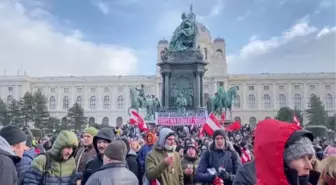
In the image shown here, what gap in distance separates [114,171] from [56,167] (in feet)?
4.29

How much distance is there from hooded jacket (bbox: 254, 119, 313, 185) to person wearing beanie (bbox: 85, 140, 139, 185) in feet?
4.15

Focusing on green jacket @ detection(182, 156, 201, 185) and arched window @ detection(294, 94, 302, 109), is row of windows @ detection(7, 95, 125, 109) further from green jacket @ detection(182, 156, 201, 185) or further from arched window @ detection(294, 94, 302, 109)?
green jacket @ detection(182, 156, 201, 185)

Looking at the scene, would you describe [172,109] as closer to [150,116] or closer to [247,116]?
[150,116]

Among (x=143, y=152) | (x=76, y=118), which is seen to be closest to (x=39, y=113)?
(x=76, y=118)

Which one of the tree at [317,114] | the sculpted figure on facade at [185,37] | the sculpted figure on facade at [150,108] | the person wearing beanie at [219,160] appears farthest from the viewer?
the tree at [317,114]

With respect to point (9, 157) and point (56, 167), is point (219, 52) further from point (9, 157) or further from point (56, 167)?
point (9, 157)

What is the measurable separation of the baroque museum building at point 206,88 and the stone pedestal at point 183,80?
50.6 m

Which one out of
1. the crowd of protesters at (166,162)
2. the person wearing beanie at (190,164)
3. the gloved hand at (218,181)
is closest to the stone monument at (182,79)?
the crowd of protesters at (166,162)

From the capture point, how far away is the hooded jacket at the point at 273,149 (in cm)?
204

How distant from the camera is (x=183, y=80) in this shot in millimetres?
26578

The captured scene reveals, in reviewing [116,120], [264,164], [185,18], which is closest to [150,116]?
[185,18]

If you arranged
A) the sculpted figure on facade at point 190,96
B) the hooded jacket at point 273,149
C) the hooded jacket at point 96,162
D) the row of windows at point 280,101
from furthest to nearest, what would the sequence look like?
the row of windows at point 280,101 → the sculpted figure on facade at point 190,96 → the hooded jacket at point 96,162 → the hooded jacket at point 273,149

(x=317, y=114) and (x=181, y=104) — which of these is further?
(x=317, y=114)

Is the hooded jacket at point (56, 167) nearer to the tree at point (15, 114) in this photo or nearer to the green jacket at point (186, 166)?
the green jacket at point (186, 166)
